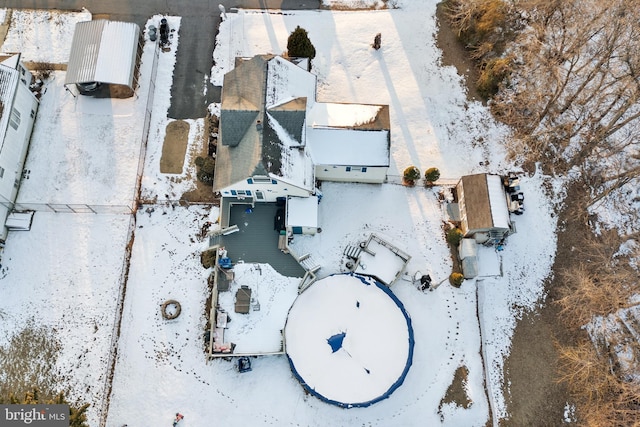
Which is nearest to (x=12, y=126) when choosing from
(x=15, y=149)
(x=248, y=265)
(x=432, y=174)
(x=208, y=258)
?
(x=15, y=149)

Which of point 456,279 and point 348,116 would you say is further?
point 348,116

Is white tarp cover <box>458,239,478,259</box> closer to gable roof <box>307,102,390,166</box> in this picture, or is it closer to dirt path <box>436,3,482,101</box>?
gable roof <box>307,102,390,166</box>

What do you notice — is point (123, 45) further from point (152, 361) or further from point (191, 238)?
point (152, 361)

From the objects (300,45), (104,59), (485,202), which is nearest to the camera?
(485,202)

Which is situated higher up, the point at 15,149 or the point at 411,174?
the point at 15,149

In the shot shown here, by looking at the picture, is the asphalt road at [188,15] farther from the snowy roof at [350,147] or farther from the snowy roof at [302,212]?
the snowy roof at [302,212]

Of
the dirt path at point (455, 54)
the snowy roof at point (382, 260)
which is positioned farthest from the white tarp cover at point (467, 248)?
the dirt path at point (455, 54)

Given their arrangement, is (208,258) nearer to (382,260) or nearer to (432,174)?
(382,260)
